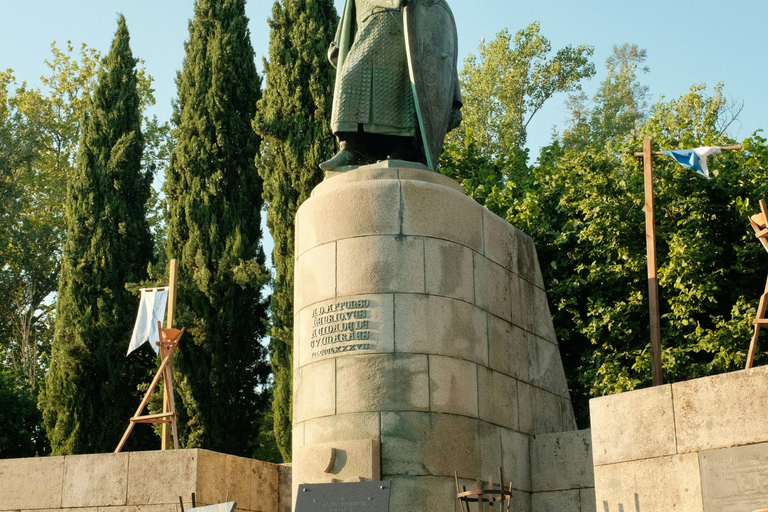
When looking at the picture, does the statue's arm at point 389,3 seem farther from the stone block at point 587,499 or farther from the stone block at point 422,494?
the stone block at point 587,499

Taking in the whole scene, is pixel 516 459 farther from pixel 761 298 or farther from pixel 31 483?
pixel 31 483

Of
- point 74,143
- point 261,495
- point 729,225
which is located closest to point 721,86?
point 729,225

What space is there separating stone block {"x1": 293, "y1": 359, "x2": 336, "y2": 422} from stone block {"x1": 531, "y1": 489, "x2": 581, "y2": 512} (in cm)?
241

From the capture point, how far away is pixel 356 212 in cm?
971

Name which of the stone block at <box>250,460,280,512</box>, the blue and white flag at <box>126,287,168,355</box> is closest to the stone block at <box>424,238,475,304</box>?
the stone block at <box>250,460,280,512</box>

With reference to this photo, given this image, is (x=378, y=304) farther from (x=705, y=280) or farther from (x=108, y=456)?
(x=705, y=280)

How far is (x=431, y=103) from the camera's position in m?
10.7

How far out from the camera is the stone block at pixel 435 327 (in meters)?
9.23

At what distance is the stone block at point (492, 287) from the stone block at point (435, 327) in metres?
0.39

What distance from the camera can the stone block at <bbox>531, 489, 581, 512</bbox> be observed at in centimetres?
969

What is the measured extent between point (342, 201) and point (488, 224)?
175cm

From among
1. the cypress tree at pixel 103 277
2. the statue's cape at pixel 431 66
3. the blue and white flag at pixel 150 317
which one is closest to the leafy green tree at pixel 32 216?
the cypress tree at pixel 103 277

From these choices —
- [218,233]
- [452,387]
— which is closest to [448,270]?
[452,387]

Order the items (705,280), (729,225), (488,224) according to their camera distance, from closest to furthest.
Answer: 1. (488,224)
2. (705,280)
3. (729,225)
